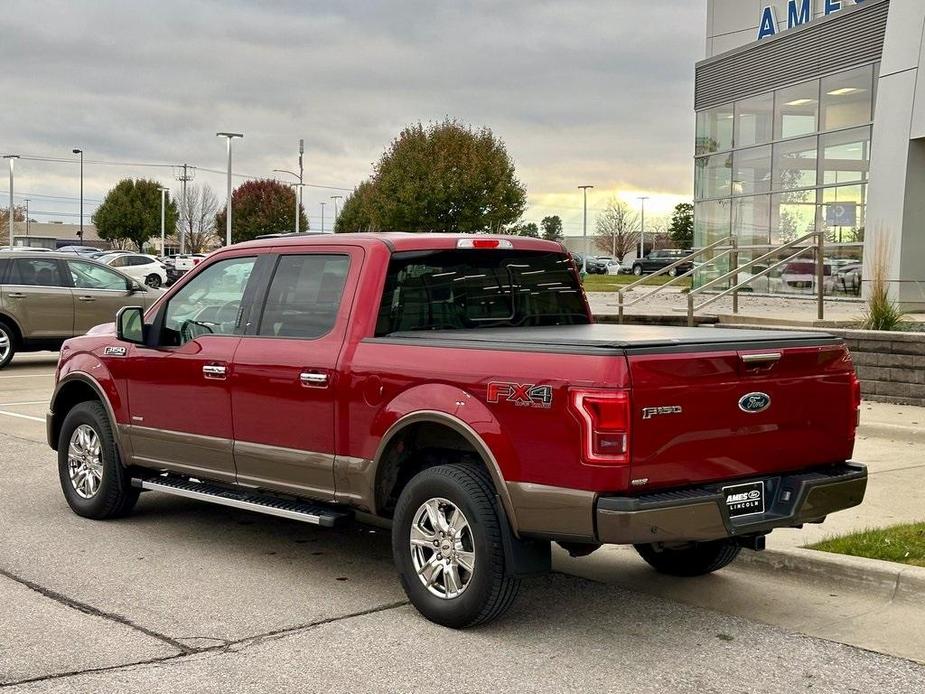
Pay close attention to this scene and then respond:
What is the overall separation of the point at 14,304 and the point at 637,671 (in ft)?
50.3

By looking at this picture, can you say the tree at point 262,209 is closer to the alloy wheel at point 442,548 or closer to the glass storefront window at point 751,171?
the glass storefront window at point 751,171

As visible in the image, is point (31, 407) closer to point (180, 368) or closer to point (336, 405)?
point (180, 368)

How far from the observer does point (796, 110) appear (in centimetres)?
2741

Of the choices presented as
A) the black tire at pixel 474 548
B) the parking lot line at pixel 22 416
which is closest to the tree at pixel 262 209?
the parking lot line at pixel 22 416

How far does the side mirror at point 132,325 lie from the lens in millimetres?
7312

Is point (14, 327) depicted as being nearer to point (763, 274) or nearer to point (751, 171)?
point (763, 274)

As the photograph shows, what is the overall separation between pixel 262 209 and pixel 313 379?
9315 cm

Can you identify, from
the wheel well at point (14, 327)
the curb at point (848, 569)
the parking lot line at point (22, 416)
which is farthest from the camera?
the wheel well at point (14, 327)

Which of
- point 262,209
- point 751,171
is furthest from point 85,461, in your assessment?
point 262,209

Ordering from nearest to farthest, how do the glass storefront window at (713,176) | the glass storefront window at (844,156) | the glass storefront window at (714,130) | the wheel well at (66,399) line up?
the wheel well at (66,399), the glass storefront window at (844,156), the glass storefront window at (714,130), the glass storefront window at (713,176)

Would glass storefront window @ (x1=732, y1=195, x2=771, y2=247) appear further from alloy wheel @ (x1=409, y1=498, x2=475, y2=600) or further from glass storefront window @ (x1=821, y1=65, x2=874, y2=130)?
alloy wheel @ (x1=409, y1=498, x2=475, y2=600)

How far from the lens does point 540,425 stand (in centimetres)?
504

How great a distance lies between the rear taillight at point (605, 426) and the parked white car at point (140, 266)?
4509 cm

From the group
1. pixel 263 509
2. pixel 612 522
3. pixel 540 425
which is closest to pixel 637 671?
pixel 612 522
